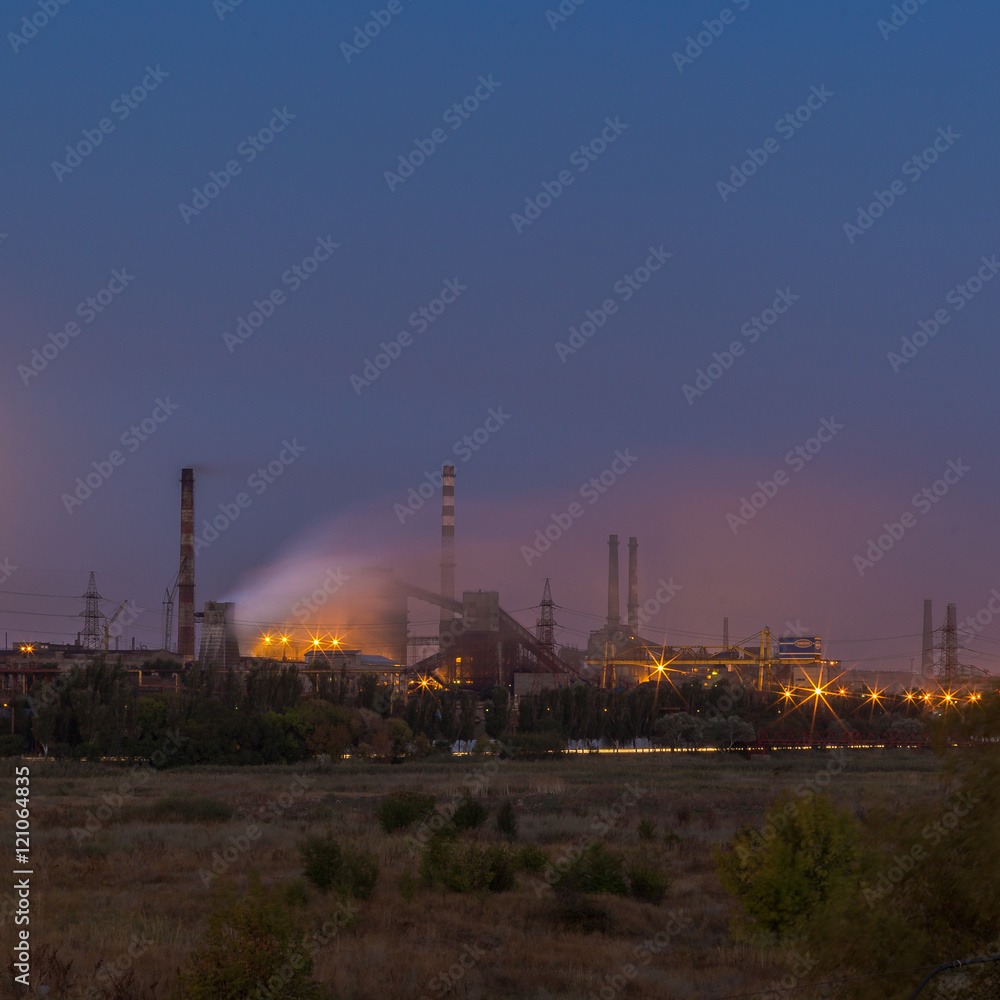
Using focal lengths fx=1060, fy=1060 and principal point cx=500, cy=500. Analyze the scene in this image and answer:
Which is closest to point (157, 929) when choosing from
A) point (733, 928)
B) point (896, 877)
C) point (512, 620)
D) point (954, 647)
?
point (733, 928)

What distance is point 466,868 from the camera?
19.2 m

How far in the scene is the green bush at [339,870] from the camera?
18516mm

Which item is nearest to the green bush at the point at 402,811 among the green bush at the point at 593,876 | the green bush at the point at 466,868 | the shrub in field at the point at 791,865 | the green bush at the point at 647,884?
the green bush at the point at 466,868

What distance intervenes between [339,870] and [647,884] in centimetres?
552

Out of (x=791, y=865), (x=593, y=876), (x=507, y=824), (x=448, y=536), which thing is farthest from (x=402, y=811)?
(x=448, y=536)

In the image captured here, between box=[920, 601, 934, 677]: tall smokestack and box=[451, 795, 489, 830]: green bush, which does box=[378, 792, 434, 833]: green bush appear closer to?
box=[451, 795, 489, 830]: green bush

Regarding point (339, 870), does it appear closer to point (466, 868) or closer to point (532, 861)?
point (466, 868)

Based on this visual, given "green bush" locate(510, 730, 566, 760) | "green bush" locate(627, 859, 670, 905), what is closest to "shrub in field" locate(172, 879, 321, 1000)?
"green bush" locate(627, 859, 670, 905)

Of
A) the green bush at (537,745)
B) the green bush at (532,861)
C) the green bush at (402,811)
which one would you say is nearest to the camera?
the green bush at (532,861)

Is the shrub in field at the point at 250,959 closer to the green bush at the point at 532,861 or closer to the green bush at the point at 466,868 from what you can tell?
the green bush at the point at 466,868

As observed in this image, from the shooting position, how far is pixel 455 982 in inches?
521

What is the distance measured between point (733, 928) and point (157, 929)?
838 centimetres

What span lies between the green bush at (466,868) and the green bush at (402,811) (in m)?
7.06

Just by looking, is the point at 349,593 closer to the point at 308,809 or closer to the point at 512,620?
the point at 512,620
